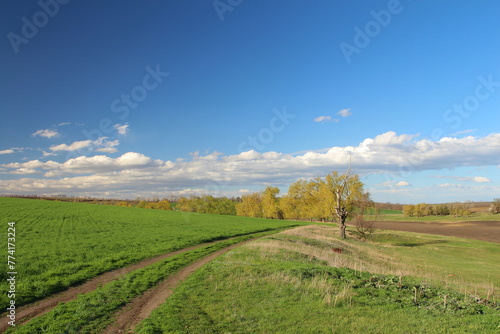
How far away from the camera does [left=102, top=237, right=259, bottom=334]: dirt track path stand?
436 inches

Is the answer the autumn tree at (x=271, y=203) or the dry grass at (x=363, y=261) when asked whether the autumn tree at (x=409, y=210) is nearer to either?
the autumn tree at (x=271, y=203)

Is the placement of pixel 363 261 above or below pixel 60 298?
below

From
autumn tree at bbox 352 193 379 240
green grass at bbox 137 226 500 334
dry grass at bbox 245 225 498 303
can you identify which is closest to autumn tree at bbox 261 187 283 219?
autumn tree at bbox 352 193 379 240

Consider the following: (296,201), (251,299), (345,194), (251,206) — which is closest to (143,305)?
(251,299)

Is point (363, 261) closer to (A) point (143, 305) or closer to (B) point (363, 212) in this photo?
(A) point (143, 305)

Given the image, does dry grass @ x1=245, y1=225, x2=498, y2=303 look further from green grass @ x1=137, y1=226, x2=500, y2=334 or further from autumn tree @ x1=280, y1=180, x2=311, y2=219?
autumn tree @ x1=280, y1=180, x2=311, y2=219

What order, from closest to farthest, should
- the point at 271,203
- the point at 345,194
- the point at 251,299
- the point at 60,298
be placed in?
the point at 251,299, the point at 60,298, the point at 345,194, the point at 271,203

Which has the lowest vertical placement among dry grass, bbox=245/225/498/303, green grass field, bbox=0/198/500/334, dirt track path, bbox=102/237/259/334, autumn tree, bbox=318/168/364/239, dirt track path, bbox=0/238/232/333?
dry grass, bbox=245/225/498/303

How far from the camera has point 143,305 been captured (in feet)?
43.9

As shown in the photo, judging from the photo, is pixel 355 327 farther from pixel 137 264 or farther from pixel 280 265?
pixel 137 264

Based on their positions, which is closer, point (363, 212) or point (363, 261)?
point (363, 261)

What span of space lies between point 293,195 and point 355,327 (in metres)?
87.5

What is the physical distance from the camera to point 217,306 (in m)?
13.3

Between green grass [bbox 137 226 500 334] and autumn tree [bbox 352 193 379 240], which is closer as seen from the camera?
green grass [bbox 137 226 500 334]
